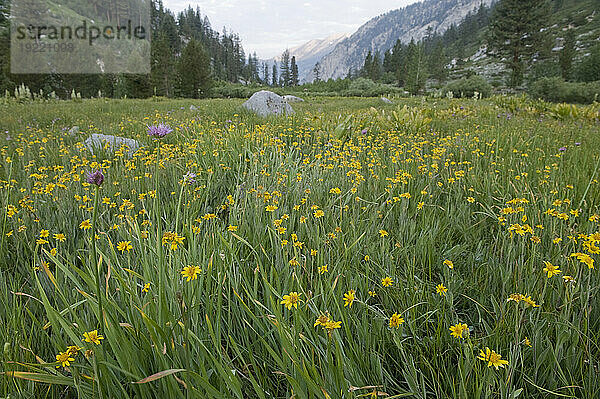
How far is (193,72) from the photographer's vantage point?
35594mm

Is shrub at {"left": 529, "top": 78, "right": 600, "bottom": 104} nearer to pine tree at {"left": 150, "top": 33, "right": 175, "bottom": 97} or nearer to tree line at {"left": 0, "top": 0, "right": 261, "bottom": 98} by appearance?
tree line at {"left": 0, "top": 0, "right": 261, "bottom": 98}

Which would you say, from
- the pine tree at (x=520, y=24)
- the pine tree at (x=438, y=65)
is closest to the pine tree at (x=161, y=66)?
the pine tree at (x=520, y=24)

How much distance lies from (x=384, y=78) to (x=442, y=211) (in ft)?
214

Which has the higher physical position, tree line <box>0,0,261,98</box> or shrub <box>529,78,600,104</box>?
tree line <box>0,0,261,98</box>

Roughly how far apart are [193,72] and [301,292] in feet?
127

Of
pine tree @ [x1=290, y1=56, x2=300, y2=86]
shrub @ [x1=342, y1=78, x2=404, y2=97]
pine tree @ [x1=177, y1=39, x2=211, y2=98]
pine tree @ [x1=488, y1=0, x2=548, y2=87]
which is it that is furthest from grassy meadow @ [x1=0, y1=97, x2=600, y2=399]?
pine tree @ [x1=290, y1=56, x2=300, y2=86]

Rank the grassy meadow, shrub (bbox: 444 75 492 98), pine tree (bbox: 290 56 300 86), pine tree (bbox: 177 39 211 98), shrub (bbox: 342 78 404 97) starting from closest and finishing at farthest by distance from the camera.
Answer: the grassy meadow, shrub (bbox: 444 75 492 98), shrub (bbox: 342 78 404 97), pine tree (bbox: 177 39 211 98), pine tree (bbox: 290 56 300 86)

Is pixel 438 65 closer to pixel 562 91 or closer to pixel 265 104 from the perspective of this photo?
pixel 562 91

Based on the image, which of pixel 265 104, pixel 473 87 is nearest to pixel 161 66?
pixel 473 87

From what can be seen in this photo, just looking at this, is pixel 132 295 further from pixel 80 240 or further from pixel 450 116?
pixel 450 116

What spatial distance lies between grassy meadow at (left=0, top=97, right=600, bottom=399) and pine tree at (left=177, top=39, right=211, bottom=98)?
3602 centimetres

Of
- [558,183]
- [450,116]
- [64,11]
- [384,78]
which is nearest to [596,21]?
[384,78]

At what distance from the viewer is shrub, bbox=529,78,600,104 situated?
1458cm

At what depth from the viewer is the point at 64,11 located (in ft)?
238
